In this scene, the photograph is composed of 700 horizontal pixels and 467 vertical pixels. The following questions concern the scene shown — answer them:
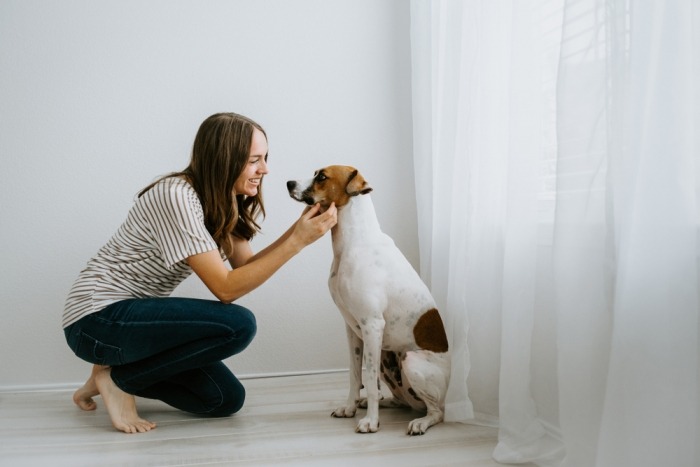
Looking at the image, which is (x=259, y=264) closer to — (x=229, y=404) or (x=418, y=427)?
(x=229, y=404)

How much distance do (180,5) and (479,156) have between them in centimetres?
176

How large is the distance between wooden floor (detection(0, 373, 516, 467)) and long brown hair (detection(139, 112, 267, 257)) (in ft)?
2.36

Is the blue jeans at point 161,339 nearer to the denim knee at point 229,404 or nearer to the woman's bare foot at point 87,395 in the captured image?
the denim knee at point 229,404

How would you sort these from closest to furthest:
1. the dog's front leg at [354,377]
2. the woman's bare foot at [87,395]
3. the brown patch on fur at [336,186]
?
1. the brown patch on fur at [336,186]
2. the dog's front leg at [354,377]
3. the woman's bare foot at [87,395]

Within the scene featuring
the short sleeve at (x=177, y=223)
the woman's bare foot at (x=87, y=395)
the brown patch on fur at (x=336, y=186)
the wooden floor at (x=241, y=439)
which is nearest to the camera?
the wooden floor at (x=241, y=439)

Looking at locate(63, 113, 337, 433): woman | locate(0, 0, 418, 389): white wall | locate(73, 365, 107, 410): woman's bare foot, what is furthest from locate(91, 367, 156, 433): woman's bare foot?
locate(0, 0, 418, 389): white wall

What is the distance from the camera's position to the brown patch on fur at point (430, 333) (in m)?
2.12

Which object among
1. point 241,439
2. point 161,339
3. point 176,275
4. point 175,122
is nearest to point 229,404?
point 241,439

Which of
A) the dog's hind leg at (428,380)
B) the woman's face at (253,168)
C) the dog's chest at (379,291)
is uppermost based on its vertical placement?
the woman's face at (253,168)

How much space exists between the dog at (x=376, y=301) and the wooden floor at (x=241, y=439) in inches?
4.9

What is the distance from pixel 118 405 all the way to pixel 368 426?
0.92m

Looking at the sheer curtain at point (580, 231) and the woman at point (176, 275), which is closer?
the sheer curtain at point (580, 231)

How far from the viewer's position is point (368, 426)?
202cm

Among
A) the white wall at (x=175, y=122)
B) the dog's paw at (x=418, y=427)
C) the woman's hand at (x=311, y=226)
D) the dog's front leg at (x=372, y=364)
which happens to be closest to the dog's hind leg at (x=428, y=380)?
the dog's paw at (x=418, y=427)
